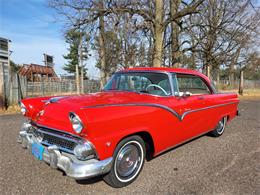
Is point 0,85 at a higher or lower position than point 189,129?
higher

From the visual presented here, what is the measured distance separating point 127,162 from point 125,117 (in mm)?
747

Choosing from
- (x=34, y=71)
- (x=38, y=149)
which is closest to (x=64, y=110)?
(x=38, y=149)

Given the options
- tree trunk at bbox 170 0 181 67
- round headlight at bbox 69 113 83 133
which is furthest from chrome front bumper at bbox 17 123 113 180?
tree trunk at bbox 170 0 181 67

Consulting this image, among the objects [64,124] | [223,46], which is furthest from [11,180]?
[223,46]

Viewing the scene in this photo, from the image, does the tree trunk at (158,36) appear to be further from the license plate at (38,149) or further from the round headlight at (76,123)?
the round headlight at (76,123)

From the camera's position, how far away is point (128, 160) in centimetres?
315

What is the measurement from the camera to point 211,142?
505 centimetres

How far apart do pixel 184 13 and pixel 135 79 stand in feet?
26.0

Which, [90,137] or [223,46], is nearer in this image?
[90,137]

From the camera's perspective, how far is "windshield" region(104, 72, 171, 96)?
3.86m

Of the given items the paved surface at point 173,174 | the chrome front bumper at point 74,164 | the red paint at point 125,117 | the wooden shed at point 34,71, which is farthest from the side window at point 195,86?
the wooden shed at point 34,71

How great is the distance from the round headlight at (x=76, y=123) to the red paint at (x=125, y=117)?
0.05 metres

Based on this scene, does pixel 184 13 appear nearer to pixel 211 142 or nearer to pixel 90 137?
pixel 211 142

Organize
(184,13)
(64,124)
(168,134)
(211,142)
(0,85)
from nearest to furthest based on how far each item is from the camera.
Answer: (64,124) → (168,134) → (211,142) → (0,85) → (184,13)
